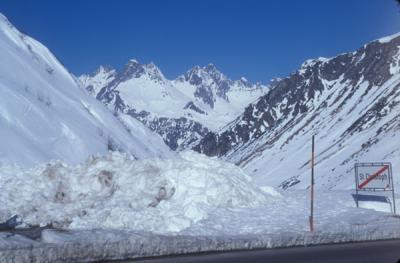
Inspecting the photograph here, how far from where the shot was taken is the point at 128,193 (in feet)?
76.9

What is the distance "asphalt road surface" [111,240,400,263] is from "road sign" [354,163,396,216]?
902 cm

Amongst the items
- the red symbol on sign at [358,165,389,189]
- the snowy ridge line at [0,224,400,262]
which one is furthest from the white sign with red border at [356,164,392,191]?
the snowy ridge line at [0,224,400,262]

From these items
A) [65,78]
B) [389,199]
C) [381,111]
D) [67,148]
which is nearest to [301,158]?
[381,111]

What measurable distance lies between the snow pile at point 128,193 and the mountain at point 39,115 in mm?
11243

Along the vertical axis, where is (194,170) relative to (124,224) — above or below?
above

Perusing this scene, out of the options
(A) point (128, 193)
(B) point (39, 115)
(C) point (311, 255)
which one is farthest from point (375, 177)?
(B) point (39, 115)

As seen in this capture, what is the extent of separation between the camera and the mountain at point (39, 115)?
41.3m

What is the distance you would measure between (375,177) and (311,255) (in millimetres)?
11752

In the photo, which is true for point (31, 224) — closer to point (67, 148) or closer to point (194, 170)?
A: point (194, 170)

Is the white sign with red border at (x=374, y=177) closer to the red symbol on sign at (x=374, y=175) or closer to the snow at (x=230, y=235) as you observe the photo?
the red symbol on sign at (x=374, y=175)

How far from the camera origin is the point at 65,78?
77438 millimetres

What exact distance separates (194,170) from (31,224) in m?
6.48

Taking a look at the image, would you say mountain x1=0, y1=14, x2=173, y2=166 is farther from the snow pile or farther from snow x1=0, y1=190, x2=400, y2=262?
snow x1=0, y1=190, x2=400, y2=262

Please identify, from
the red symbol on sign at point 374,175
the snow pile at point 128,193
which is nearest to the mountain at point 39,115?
the snow pile at point 128,193
